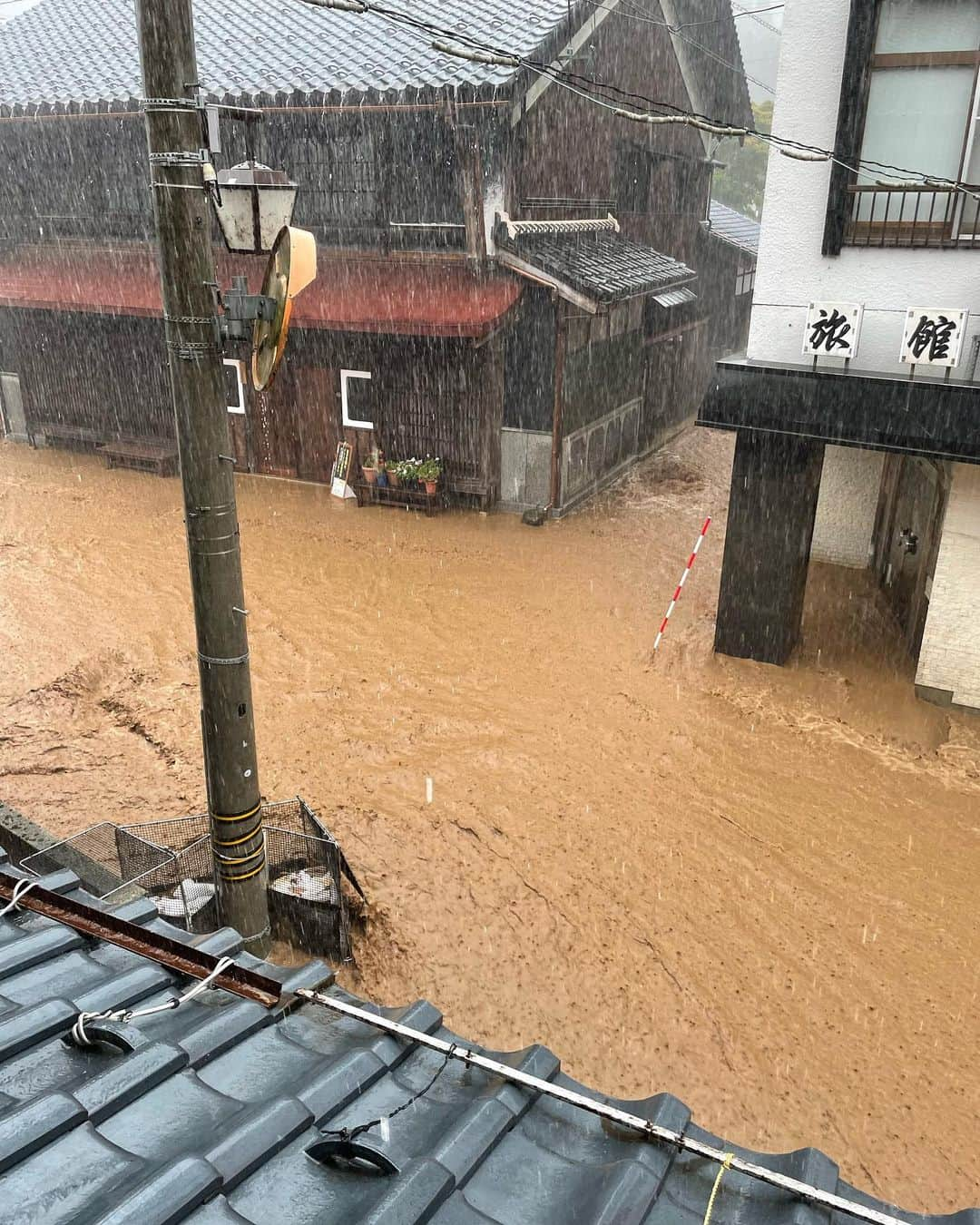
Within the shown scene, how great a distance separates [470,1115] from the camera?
263cm

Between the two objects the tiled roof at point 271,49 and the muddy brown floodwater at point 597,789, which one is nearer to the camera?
the muddy brown floodwater at point 597,789

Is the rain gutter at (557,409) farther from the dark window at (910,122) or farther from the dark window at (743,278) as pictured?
the dark window at (743,278)

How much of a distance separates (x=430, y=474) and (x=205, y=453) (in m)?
10.8

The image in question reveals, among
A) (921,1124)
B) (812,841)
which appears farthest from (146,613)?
(921,1124)

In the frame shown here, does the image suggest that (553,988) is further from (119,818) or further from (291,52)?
(291,52)

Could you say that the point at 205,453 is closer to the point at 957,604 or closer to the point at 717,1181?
the point at 717,1181

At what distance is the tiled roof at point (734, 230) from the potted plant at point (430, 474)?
1257 cm

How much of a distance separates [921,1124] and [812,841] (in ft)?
8.83

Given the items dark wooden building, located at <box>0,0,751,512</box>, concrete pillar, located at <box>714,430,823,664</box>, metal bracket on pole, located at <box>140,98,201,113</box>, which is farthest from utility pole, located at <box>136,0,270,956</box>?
dark wooden building, located at <box>0,0,751,512</box>

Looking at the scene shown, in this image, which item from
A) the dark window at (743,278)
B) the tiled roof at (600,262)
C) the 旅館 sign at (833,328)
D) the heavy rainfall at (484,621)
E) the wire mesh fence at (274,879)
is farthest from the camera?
the dark window at (743,278)

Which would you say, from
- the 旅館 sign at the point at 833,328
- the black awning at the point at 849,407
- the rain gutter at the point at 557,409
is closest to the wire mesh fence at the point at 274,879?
the black awning at the point at 849,407

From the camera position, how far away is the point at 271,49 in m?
16.5

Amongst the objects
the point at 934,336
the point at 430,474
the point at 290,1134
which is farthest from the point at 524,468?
the point at 290,1134

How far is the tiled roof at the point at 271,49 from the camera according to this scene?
14094 millimetres
